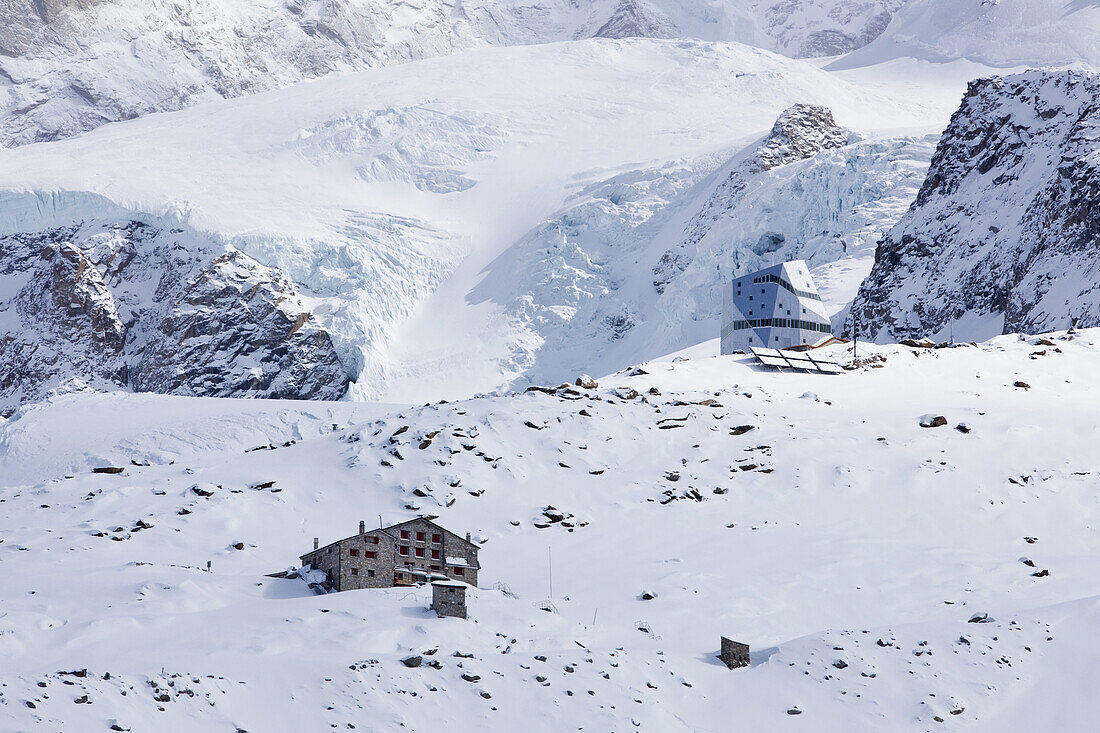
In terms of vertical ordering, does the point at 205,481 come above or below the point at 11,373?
above

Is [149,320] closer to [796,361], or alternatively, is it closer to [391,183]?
[391,183]

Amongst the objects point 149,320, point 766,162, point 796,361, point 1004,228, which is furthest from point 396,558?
point 149,320

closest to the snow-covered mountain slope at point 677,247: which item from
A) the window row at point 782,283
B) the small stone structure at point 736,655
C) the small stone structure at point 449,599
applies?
the window row at point 782,283

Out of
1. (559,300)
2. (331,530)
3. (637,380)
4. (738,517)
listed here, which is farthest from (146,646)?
(559,300)

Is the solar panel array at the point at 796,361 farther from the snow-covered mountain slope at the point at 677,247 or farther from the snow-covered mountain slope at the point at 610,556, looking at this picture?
the snow-covered mountain slope at the point at 677,247

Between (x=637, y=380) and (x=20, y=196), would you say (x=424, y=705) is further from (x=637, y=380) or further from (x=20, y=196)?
(x=20, y=196)
